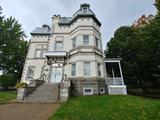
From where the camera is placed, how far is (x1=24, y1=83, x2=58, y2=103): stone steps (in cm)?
1154

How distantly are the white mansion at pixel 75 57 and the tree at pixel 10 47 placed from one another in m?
9.38

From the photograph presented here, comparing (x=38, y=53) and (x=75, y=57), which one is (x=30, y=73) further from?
(x=75, y=57)

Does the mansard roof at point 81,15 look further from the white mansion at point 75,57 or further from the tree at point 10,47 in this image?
the tree at point 10,47

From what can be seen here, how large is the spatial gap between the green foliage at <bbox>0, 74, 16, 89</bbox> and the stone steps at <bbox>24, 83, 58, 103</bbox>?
17.2 metres

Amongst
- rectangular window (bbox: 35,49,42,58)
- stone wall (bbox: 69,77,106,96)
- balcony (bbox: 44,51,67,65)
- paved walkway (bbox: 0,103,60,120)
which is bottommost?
paved walkway (bbox: 0,103,60,120)

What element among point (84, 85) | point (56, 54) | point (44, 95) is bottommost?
point (44, 95)

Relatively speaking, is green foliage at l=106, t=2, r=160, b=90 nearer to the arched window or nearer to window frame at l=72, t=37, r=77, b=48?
window frame at l=72, t=37, r=77, b=48

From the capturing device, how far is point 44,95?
41.8ft

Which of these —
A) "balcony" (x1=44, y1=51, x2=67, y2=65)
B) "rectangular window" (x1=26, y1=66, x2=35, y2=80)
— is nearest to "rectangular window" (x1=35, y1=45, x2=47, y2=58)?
"rectangular window" (x1=26, y1=66, x2=35, y2=80)

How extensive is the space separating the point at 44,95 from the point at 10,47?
63.0ft

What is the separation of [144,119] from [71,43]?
13.7 metres

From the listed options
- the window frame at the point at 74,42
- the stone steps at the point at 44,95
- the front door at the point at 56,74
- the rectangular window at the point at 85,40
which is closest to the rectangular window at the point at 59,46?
the window frame at the point at 74,42

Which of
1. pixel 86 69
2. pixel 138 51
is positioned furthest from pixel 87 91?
pixel 138 51

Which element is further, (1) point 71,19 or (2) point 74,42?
(1) point 71,19
